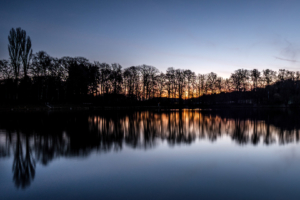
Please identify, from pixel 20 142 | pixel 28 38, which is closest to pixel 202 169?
pixel 20 142

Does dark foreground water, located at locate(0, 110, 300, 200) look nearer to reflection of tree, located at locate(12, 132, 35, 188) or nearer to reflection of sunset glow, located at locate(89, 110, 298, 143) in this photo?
reflection of tree, located at locate(12, 132, 35, 188)

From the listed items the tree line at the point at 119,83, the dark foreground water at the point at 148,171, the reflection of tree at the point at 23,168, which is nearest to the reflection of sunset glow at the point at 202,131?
the dark foreground water at the point at 148,171

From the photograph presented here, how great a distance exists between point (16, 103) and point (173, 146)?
1961 inches

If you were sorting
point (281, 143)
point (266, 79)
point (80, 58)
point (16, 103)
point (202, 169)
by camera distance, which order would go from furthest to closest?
1. point (266, 79)
2. point (80, 58)
3. point (16, 103)
4. point (281, 143)
5. point (202, 169)

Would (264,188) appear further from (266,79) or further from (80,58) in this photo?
(266,79)

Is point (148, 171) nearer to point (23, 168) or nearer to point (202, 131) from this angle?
point (23, 168)

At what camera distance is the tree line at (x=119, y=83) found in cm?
5222

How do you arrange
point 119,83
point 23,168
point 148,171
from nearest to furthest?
1. point 148,171
2. point 23,168
3. point 119,83

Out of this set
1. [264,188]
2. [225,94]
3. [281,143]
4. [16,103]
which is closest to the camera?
[264,188]

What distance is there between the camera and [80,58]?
204 feet

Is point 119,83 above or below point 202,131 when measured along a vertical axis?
above

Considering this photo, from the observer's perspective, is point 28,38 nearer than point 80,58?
Yes

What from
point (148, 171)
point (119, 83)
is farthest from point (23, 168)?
point (119, 83)

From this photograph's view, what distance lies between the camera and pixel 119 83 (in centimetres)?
6625
